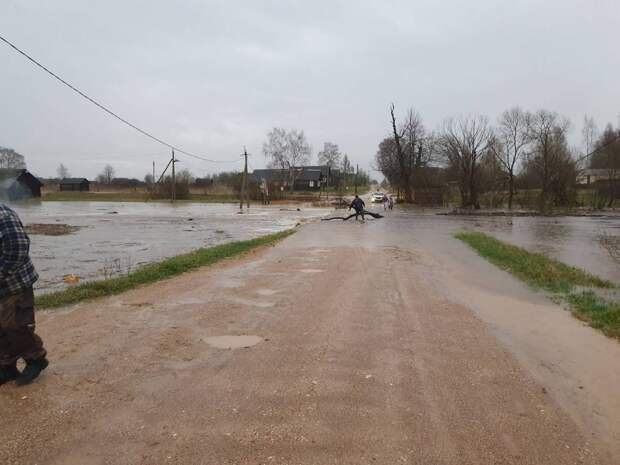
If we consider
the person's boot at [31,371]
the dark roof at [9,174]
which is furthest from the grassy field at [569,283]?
the dark roof at [9,174]

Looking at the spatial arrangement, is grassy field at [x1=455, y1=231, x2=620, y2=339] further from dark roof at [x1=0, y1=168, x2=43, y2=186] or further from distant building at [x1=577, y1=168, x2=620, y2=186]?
distant building at [x1=577, y1=168, x2=620, y2=186]

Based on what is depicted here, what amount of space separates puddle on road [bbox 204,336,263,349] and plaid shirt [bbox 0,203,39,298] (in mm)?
2063

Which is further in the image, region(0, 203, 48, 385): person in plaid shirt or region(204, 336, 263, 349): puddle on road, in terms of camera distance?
region(204, 336, 263, 349): puddle on road

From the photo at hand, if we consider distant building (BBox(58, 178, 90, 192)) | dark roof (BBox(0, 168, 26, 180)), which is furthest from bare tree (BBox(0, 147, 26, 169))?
dark roof (BBox(0, 168, 26, 180))

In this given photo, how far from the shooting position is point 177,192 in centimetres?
7475

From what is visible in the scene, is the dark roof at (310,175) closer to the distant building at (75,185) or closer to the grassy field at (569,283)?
the distant building at (75,185)

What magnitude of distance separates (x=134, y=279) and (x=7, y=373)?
5288 mm

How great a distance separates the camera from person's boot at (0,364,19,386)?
4.40 meters

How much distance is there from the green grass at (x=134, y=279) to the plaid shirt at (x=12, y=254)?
357 cm

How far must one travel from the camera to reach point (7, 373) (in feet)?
14.6

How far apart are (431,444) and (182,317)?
4.33 metres

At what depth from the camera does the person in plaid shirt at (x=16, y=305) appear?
4270mm

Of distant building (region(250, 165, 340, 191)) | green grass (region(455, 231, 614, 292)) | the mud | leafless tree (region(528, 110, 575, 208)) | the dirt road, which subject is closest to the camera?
the dirt road

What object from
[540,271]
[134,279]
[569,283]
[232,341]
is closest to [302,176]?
[540,271]
